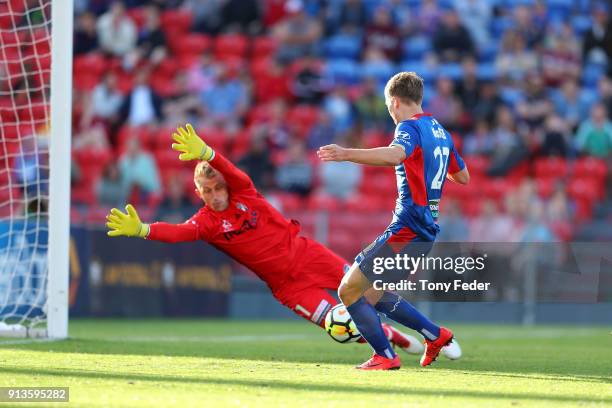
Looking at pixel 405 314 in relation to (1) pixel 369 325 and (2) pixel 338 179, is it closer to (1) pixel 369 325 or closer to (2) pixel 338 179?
Answer: (1) pixel 369 325

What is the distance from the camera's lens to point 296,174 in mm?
18062

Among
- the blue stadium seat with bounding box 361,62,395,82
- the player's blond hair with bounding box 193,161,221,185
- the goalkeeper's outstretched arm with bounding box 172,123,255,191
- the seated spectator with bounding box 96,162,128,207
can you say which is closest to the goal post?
the player's blond hair with bounding box 193,161,221,185

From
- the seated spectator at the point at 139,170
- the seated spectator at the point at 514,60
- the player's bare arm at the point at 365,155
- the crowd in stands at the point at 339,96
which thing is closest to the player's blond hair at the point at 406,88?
the player's bare arm at the point at 365,155

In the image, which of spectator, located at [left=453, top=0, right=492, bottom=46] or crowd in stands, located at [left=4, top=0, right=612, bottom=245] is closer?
crowd in stands, located at [left=4, top=0, right=612, bottom=245]

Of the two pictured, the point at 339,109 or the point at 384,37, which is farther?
the point at 384,37

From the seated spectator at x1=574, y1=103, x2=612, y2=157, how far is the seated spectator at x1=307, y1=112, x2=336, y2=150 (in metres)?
4.05

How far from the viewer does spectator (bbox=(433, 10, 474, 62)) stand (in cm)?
2144

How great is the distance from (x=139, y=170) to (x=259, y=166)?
177cm

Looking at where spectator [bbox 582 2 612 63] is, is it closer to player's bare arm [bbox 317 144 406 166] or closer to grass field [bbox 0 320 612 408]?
grass field [bbox 0 320 612 408]

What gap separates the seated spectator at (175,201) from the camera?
16.1 m

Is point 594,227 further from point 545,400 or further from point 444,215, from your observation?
point 545,400

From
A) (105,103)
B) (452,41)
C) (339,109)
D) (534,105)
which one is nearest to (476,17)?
(452,41)

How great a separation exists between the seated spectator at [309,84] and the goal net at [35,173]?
5.41 meters

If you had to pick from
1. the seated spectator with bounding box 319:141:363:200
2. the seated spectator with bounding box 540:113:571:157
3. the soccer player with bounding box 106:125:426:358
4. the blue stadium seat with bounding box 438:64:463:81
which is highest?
the blue stadium seat with bounding box 438:64:463:81
